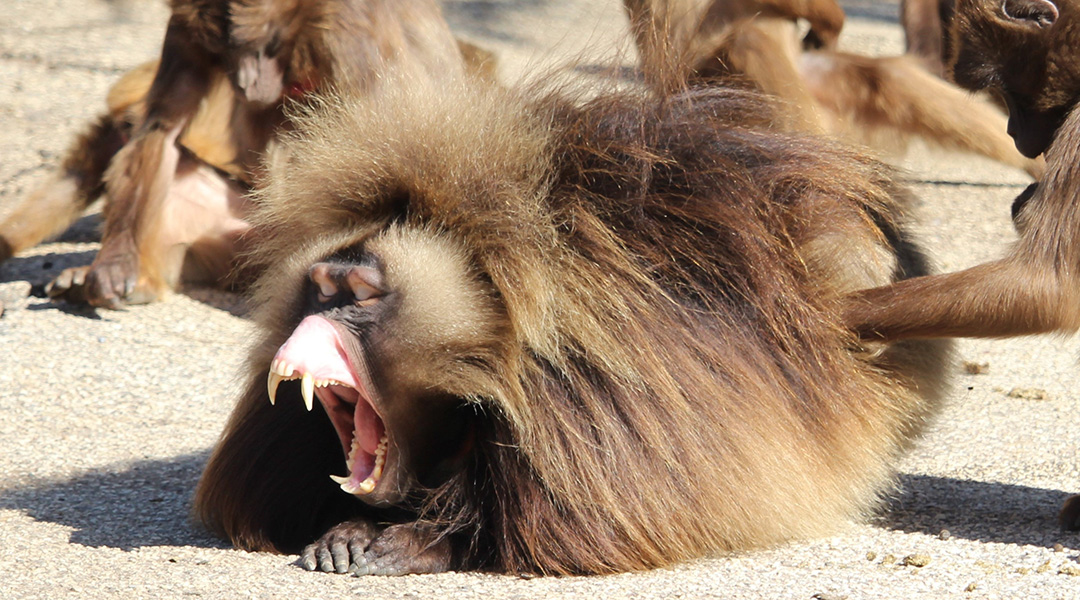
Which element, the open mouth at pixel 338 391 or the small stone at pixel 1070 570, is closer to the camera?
the open mouth at pixel 338 391

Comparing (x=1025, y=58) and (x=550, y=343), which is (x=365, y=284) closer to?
(x=550, y=343)

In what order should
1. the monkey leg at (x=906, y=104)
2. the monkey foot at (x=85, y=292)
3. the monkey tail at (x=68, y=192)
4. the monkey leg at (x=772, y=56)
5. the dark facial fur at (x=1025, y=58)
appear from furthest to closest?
the monkey tail at (x=68, y=192) → the monkey leg at (x=906, y=104) → the monkey foot at (x=85, y=292) → the monkey leg at (x=772, y=56) → the dark facial fur at (x=1025, y=58)

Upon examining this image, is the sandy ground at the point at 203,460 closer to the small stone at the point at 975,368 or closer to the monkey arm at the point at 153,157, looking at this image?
the small stone at the point at 975,368

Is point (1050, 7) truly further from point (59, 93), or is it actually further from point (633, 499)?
point (59, 93)

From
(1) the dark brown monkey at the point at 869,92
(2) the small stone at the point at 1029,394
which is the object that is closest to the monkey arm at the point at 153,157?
(1) the dark brown monkey at the point at 869,92

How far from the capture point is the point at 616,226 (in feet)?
8.14

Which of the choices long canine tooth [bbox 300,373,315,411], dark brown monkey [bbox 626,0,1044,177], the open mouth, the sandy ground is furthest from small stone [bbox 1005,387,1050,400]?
long canine tooth [bbox 300,373,315,411]

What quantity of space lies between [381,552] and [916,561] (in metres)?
0.96

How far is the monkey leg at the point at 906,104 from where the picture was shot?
5008 mm

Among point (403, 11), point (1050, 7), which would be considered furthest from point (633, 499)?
point (403, 11)

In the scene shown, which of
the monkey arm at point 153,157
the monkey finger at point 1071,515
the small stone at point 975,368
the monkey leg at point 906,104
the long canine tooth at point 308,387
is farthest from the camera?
the monkey leg at point 906,104

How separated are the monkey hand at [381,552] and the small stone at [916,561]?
83 cm

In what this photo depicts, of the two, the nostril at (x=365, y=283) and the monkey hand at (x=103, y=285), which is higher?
the nostril at (x=365, y=283)

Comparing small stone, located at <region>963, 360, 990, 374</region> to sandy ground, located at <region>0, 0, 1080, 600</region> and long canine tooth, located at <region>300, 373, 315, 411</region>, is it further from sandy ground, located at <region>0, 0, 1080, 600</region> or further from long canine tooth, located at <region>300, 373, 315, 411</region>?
long canine tooth, located at <region>300, 373, 315, 411</region>
